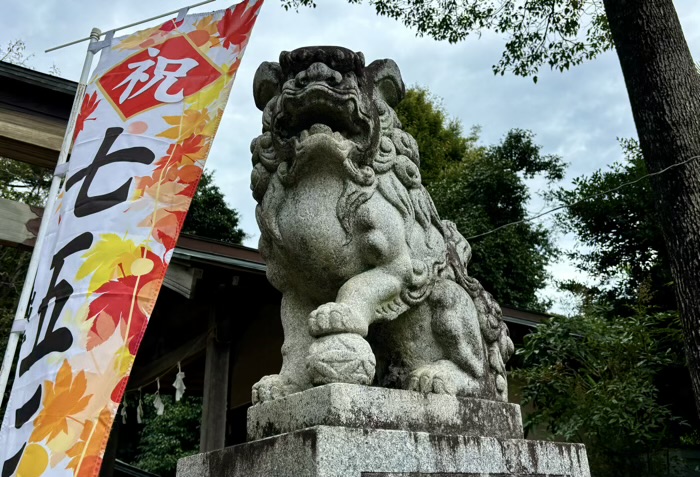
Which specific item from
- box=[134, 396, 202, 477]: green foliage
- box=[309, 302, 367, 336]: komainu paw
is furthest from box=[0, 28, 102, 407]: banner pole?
box=[134, 396, 202, 477]: green foliage

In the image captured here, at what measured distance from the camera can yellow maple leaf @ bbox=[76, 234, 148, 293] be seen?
2.68m

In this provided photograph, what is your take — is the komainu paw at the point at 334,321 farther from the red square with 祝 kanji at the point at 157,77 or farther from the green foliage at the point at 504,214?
the green foliage at the point at 504,214

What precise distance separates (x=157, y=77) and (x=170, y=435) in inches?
526

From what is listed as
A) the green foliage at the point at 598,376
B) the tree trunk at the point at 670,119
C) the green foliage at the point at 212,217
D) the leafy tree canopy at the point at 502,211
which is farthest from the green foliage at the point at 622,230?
the green foliage at the point at 212,217

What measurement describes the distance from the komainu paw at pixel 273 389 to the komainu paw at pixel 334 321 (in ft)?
0.95

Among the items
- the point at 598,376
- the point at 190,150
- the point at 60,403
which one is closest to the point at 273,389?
the point at 60,403

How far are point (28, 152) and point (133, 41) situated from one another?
2.61 m

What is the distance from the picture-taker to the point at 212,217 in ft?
58.4

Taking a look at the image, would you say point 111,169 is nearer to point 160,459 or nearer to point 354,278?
point 354,278

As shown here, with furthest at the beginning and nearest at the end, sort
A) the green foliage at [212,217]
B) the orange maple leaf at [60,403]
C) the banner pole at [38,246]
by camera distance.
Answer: the green foliage at [212,217]
the banner pole at [38,246]
the orange maple leaf at [60,403]

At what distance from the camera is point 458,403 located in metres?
2.56

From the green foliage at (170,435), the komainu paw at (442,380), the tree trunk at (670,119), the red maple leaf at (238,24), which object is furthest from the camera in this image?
the green foliage at (170,435)

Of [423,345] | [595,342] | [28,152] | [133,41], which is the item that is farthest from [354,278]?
[595,342]

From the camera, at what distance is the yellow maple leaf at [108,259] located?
268cm
